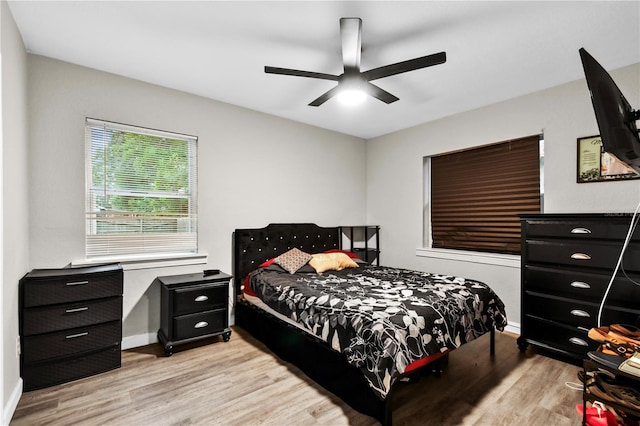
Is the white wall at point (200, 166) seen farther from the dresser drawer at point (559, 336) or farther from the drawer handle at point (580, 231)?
the drawer handle at point (580, 231)

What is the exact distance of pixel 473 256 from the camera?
12.5 ft

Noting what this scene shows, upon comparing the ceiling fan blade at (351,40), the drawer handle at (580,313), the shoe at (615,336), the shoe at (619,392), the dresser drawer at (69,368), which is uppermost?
the ceiling fan blade at (351,40)

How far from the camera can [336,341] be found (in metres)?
2.13

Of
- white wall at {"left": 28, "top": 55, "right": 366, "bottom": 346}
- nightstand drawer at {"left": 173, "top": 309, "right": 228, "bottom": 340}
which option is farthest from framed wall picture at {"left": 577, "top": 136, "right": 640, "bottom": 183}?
nightstand drawer at {"left": 173, "top": 309, "right": 228, "bottom": 340}

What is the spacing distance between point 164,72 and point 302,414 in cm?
312

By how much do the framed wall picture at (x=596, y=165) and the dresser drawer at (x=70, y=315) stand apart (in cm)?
444

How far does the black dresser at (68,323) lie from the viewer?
2244 mm

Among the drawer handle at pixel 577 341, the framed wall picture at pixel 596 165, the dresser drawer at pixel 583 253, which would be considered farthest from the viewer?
the framed wall picture at pixel 596 165

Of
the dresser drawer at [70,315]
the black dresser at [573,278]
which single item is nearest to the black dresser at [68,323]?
the dresser drawer at [70,315]

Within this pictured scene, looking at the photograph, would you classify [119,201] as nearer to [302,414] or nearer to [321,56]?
[321,56]

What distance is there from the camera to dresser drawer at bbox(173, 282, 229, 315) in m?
2.88

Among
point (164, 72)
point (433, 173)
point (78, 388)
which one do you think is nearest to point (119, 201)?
point (164, 72)

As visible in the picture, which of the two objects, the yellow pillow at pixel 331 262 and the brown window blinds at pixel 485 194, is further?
the yellow pillow at pixel 331 262

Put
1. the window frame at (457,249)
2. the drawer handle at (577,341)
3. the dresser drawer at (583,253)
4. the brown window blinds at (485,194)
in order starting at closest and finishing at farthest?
the dresser drawer at (583,253) → the drawer handle at (577,341) → the window frame at (457,249) → the brown window blinds at (485,194)
